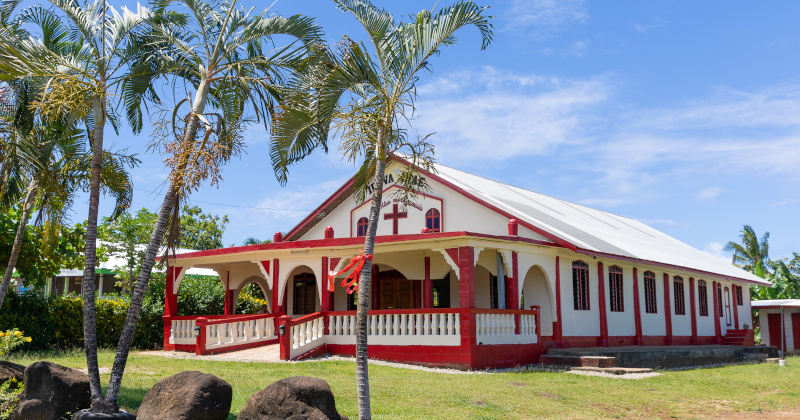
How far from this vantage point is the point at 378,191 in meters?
8.73

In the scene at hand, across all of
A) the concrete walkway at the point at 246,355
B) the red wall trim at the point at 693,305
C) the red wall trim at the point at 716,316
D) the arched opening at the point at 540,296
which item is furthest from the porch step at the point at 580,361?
the red wall trim at the point at 716,316

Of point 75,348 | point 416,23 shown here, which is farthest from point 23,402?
point 75,348

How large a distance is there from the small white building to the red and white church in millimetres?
5976

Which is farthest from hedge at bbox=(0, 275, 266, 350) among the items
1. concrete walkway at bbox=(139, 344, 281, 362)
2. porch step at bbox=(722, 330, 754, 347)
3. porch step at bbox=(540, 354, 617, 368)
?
porch step at bbox=(722, 330, 754, 347)

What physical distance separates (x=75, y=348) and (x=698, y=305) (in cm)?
2208

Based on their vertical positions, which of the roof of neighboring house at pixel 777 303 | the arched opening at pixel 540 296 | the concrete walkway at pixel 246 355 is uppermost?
the arched opening at pixel 540 296

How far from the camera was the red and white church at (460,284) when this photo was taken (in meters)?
17.5

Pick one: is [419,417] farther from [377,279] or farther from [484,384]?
[377,279]

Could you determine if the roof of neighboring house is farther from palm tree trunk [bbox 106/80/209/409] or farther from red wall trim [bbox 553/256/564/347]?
palm tree trunk [bbox 106/80/209/409]

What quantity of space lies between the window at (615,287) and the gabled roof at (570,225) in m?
0.70

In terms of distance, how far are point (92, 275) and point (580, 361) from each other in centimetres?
1212

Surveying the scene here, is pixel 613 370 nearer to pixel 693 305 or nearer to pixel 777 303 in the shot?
pixel 693 305

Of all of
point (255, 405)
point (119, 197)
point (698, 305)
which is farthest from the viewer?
point (698, 305)

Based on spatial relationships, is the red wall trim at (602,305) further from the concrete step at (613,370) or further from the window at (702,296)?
the window at (702,296)
